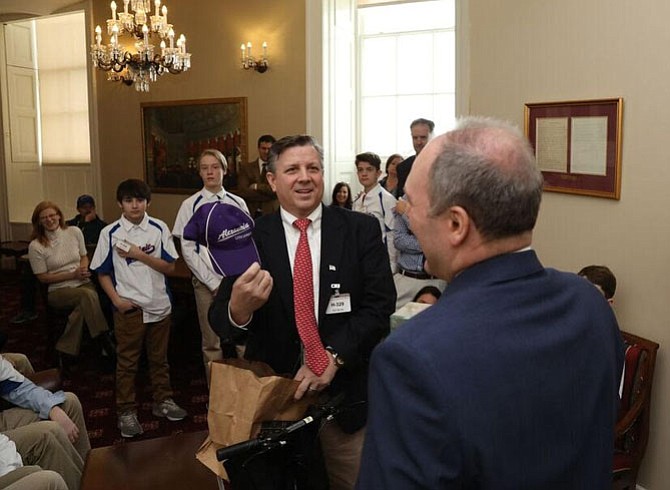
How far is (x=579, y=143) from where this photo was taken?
3531 mm

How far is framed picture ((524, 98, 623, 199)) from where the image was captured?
129 inches

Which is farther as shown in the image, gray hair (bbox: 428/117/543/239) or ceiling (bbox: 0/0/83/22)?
ceiling (bbox: 0/0/83/22)

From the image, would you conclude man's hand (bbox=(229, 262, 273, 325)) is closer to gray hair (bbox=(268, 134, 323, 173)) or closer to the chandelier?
gray hair (bbox=(268, 134, 323, 173))

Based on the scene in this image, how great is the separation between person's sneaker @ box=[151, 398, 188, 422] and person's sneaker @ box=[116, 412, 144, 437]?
243mm

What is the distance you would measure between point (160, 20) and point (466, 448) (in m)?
7.16

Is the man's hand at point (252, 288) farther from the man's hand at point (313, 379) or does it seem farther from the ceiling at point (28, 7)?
the ceiling at point (28, 7)

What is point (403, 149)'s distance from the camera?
858cm

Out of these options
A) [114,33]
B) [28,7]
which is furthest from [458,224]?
[28,7]

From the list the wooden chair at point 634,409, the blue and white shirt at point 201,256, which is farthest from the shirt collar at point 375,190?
the wooden chair at point 634,409

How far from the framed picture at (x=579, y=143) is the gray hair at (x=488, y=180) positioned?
2.45 m

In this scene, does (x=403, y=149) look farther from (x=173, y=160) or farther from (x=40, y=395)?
(x=40, y=395)

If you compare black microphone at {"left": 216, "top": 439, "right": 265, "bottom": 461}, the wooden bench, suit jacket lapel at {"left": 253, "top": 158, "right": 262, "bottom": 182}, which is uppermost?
suit jacket lapel at {"left": 253, "top": 158, "right": 262, "bottom": 182}

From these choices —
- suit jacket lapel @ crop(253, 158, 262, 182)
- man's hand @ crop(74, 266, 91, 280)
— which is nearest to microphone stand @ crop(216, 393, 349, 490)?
man's hand @ crop(74, 266, 91, 280)

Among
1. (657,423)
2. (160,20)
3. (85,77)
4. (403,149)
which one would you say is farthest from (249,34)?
(657,423)
